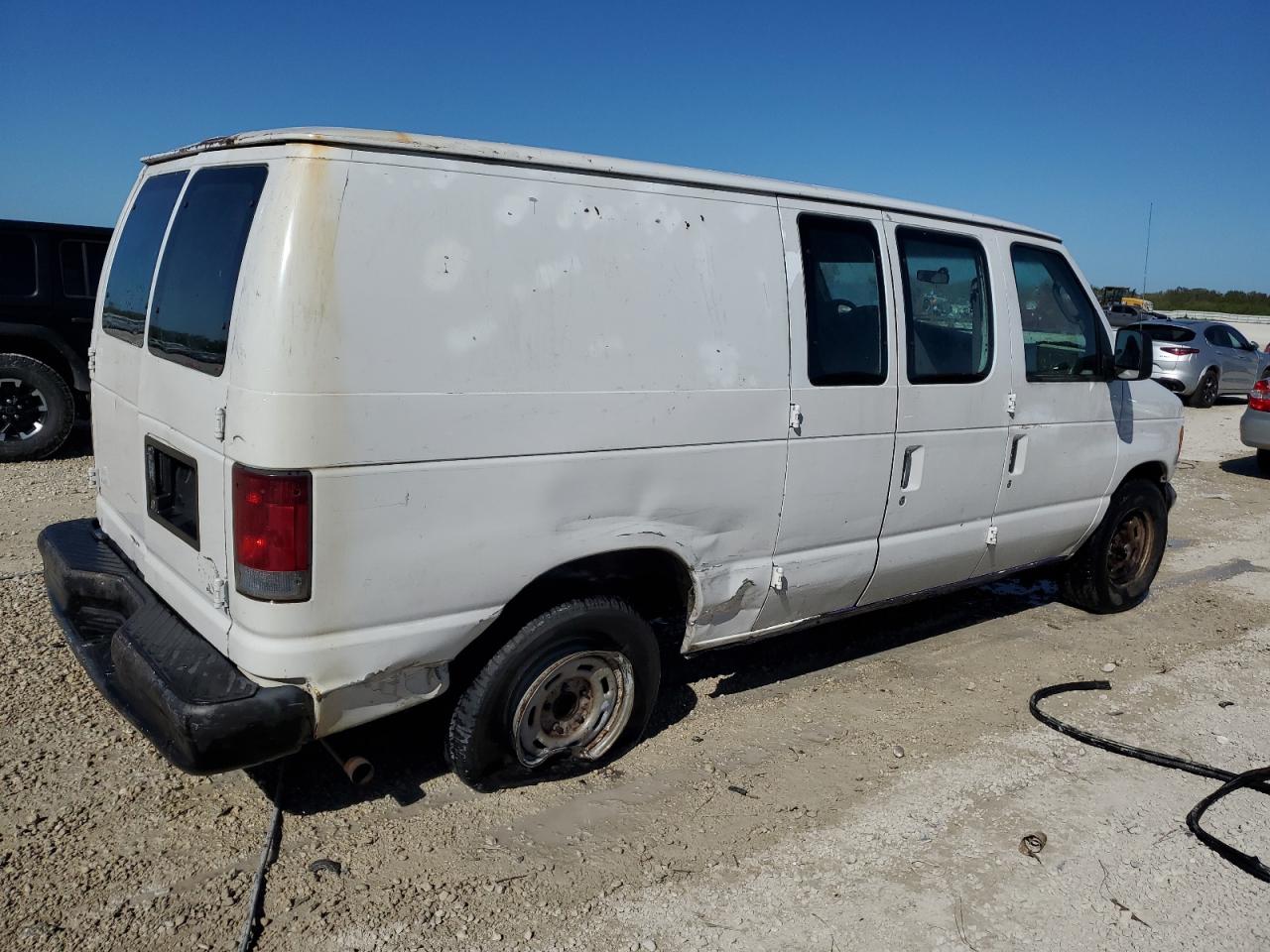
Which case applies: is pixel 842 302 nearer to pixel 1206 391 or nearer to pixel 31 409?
pixel 31 409

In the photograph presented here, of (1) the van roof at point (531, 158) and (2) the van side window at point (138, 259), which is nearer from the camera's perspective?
(1) the van roof at point (531, 158)

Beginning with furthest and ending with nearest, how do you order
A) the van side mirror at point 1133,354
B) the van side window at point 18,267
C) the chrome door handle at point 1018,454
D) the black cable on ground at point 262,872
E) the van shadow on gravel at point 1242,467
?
the van shadow on gravel at point 1242,467
the van side window at point 18,267
the van side mirror at point 1133,354
the chrome door handle at point 1018,454
the black cable on ground at point 262,872

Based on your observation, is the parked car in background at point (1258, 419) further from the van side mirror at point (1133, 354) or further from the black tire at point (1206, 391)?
the van side mirror at point (1133, 354)

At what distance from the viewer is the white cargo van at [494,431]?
9.53ft

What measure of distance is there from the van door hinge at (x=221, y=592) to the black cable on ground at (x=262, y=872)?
80 centimetres

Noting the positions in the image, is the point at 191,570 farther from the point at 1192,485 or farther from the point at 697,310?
the point at 1192,485

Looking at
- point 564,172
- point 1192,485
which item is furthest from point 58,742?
point 1192,485

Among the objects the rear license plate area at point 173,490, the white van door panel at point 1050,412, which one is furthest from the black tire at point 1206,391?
the rear license plate area at point 173,490

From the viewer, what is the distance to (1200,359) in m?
17.6

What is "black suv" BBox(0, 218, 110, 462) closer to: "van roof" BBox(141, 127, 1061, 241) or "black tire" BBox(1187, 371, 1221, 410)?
"van roof" BBox(141, 127, 1061, 241)

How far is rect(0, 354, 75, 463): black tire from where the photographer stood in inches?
337

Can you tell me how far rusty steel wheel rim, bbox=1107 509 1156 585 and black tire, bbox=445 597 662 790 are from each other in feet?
12.0

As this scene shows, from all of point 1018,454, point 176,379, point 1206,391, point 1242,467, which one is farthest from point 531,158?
point 1206,391

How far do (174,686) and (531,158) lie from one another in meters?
1.98
